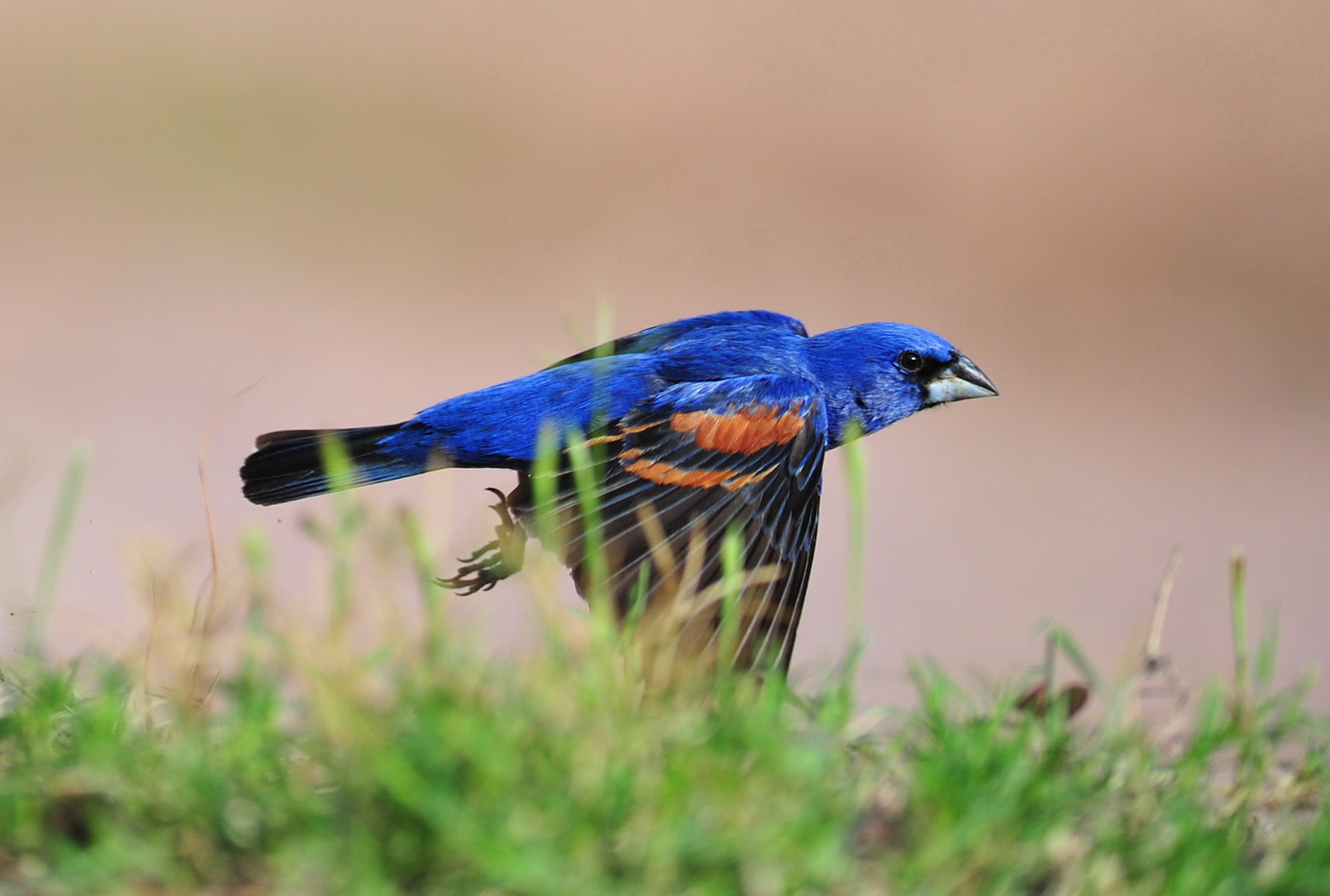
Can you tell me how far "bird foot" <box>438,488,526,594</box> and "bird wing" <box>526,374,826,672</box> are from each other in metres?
0.18

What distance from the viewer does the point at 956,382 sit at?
5.05 metres

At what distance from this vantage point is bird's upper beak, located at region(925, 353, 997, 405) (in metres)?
5.04

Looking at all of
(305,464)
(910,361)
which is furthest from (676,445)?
(910,361)

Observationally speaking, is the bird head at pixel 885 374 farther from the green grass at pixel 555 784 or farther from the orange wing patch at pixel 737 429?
the green grass at pixel 555 784

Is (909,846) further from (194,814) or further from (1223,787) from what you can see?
(194,814)

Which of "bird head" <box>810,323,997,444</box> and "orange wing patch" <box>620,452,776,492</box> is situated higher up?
"bird head" <box>810,323,997,444</box>

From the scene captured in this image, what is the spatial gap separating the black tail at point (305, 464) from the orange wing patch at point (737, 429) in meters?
0.87

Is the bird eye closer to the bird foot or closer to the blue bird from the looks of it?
the blue bird

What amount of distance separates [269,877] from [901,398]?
326 cm

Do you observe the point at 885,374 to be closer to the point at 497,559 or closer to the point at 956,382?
the point at 956,382

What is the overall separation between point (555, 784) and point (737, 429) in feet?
6.62

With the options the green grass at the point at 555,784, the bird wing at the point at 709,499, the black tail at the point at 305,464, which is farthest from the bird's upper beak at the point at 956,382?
the green grass at the point at 555,784

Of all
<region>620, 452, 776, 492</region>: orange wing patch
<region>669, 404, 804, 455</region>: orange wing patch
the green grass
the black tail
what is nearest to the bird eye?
<region>669, 404, 804, 455</region>: orange wing patch

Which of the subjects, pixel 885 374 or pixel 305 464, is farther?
pixel 885 374
